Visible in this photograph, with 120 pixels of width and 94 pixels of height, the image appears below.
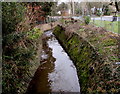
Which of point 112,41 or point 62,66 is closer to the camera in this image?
point 112,41

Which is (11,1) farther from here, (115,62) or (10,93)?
(115,62)

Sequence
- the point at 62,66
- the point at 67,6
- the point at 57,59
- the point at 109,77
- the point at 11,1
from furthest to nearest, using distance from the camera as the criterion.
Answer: the point at 67,6 < the point at 57,59 < the point at 62,66 < the point at 11,1 < the point at 109,77

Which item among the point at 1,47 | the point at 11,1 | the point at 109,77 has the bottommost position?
the point at 109,77

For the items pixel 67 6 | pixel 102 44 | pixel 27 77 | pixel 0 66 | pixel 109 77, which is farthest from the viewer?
pixel 67 6

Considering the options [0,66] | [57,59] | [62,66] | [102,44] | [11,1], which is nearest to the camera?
[0,66]

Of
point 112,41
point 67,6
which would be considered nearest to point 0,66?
point 112,41

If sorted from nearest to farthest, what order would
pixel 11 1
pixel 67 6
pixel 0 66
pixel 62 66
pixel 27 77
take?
pixel 0 66, pixel 11 1, pixel 27 77, pixel 62 66, pixel 67 6

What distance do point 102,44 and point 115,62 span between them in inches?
120

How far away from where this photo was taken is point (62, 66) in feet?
35.3

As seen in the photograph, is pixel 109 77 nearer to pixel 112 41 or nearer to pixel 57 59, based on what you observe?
pixel 112 41

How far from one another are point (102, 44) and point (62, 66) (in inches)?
136

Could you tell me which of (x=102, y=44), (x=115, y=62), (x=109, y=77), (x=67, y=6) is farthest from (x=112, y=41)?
(x=67, y=6)

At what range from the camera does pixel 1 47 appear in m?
6.05

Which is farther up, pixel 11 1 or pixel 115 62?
pixel 11 1
